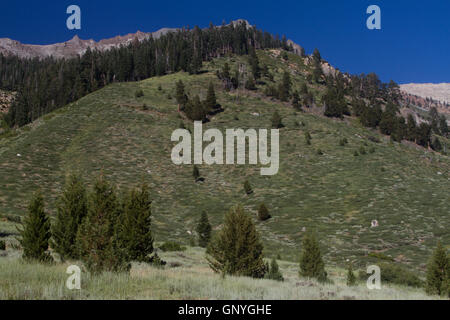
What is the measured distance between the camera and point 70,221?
16.3m

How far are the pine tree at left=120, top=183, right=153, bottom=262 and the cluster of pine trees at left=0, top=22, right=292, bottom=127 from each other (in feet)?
287

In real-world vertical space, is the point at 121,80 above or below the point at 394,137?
above

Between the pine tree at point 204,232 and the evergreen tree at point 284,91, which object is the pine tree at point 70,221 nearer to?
the pine tree at point 204,232

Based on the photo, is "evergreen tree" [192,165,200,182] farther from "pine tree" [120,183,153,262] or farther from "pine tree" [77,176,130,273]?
"pine tree" [77,176,130,273]

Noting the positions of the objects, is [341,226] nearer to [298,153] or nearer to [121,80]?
[298,153]

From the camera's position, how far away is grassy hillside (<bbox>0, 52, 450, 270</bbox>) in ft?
106

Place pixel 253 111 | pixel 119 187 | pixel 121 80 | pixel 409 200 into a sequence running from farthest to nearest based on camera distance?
pixel 121 80 → pixel 253 111 → pixel 119 187 → pixel 409 200

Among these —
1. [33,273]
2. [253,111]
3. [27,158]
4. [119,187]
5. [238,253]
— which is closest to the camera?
[33,273]

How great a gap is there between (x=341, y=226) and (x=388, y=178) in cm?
1779

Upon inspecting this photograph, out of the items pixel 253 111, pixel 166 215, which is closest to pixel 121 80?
pixel 253 111

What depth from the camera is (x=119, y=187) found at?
45.1 meters

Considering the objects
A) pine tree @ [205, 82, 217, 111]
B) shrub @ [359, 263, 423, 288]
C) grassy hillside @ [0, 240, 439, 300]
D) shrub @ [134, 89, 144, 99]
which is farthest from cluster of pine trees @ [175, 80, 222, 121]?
grassy hillside @ [0, 240, 439, 300]

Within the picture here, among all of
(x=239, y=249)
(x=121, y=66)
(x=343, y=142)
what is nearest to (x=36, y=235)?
(x=239, y=249)

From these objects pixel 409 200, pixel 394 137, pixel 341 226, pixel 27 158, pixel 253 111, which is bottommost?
pixel 341 226
